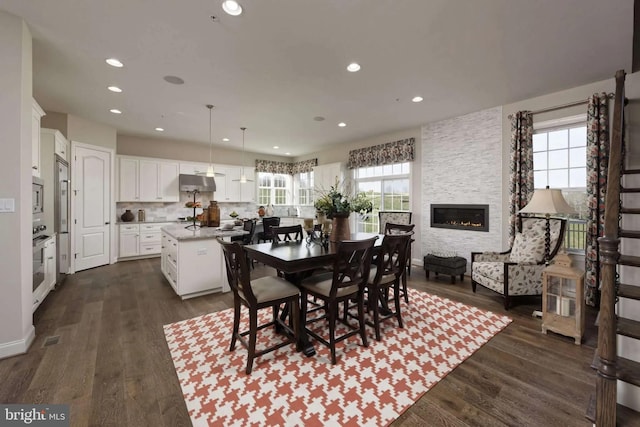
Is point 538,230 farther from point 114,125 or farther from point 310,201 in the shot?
point 114,125

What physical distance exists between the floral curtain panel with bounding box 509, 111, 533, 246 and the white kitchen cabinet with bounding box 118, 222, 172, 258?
22.5ft

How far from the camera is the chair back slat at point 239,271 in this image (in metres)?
1.93

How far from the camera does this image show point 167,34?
2.34 m

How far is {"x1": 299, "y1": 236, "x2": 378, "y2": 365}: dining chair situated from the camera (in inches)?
80.9

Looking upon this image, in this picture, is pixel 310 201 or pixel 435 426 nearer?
pixel 435 426

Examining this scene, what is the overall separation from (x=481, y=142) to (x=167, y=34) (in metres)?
4.47

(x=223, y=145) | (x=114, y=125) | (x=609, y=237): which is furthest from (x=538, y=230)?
(x=114, y=125)

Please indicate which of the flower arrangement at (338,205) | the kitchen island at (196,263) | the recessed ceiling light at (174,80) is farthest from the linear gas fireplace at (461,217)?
the recessed ceiling light at (174,80)

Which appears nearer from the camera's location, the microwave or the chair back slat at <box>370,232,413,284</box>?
the chair back slat at <box>370,232,413,284</box>

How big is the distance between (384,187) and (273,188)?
146 inches

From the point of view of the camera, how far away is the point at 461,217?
459 centimetres

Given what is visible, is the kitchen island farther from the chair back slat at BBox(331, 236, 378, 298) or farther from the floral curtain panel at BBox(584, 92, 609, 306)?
the floral curtain panel at BBox(584, 92, 609, 306)

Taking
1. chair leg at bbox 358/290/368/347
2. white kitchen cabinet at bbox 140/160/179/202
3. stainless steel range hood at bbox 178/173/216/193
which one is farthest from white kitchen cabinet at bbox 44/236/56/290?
chair leg at bbox 358/290/368/347

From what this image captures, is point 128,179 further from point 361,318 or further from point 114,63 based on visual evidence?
point 361,318
